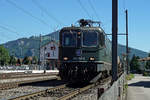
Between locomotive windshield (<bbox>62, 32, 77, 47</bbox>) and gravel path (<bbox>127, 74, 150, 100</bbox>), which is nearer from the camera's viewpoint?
gravel path (<bbox>127, 74, 150, 100</bbox>)

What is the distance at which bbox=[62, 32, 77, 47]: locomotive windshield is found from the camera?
700 inches

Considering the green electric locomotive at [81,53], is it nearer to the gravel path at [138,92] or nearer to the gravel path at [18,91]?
the gravel path at [18,91]

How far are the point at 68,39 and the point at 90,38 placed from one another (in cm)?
139

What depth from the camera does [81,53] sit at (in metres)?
17.5

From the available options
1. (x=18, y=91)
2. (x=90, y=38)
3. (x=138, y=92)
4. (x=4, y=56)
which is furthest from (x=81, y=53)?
(x=4, y=56)

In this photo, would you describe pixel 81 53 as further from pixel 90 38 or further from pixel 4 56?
pixel 4 56

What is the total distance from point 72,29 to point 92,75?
320cm

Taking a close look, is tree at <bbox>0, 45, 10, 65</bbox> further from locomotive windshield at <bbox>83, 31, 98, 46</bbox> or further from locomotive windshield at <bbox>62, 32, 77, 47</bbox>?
locomotive windshield at <bbox>83, 31, 98, 46</bbox>

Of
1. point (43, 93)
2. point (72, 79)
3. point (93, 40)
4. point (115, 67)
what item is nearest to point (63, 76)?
point (72, 79)

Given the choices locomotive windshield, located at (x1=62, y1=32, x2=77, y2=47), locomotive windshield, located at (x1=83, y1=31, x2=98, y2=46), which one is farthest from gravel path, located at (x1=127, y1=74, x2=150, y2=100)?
locomotive windshield, located at (x1=62, y1=32, x2=77, y2=47)

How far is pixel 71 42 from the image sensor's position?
701 inches

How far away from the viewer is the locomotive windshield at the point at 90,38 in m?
17.7

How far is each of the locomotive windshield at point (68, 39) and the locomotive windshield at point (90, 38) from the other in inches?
25.2

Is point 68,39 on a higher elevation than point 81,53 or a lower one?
higher
